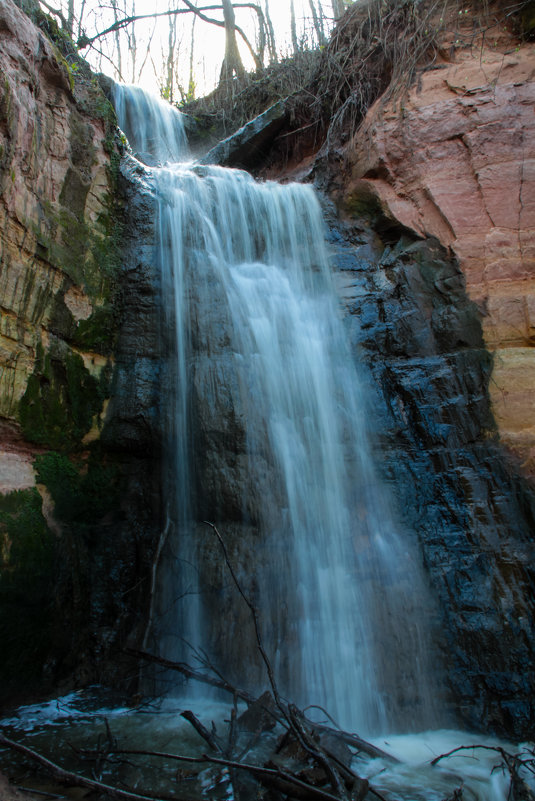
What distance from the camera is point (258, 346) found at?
19.3 ft

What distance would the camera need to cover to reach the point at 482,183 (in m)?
6.32

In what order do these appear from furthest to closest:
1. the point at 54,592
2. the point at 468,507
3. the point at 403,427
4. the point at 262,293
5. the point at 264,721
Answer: the point at 262,293 → the point at 403,427 → the point at 468,507 → the point at 54,592 → the point at 264,721

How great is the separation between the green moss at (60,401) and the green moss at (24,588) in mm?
678

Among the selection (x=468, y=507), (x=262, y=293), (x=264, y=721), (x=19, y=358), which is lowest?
(x=264, y=721)

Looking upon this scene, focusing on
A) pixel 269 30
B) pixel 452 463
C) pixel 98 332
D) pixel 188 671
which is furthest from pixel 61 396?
pixel 269 30

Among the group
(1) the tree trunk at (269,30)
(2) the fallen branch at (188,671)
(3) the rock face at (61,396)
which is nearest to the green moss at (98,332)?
(3) the rock face at (61,396)

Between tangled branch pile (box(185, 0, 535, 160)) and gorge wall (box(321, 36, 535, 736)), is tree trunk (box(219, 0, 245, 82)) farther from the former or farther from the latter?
gorge wall (box(321, 36, 535, 736))

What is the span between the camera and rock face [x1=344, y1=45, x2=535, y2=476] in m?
5.45

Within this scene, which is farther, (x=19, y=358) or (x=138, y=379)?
(x=138, y=379)

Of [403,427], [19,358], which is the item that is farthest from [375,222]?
[19,358]

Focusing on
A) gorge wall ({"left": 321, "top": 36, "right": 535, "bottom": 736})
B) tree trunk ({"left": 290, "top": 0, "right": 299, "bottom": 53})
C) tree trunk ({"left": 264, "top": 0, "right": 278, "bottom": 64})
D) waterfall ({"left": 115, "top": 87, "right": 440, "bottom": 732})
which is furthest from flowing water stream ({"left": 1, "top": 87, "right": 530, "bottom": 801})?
tree trunk ({"left": 264, "top": 0, "right": 278, "bottom": 64})

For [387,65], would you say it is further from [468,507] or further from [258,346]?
[468,507]

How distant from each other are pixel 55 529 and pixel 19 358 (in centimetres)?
170

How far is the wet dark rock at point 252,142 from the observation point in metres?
9.52
